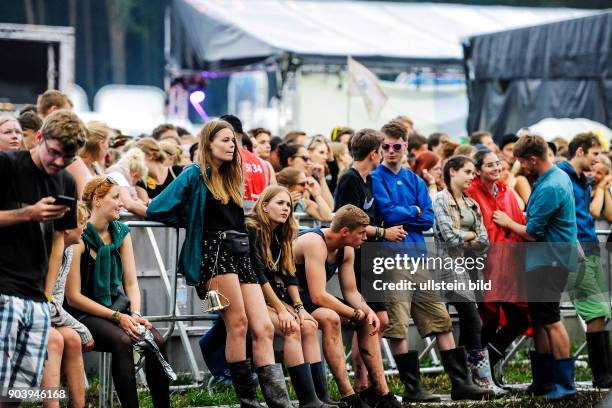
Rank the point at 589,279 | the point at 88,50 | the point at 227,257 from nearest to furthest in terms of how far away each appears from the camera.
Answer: the point at 227,257 < the point at 589,279 < the point at 88,50

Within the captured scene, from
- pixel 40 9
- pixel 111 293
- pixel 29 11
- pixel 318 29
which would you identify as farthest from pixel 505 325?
pixel 40 9

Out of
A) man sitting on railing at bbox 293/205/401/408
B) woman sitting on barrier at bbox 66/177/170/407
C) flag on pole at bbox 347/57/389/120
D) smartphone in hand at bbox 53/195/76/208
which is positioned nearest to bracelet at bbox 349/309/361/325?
man sitting on railing at bbox 293/205/401/408

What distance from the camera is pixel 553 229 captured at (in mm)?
10039

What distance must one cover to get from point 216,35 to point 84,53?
112ft

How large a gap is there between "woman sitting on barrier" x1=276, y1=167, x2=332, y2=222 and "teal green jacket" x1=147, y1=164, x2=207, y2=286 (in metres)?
1.21

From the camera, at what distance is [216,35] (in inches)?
875

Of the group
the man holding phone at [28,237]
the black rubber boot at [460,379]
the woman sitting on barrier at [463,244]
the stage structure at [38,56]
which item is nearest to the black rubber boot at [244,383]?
the black rubber boot at [460,379]

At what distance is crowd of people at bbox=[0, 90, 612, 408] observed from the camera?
648cm

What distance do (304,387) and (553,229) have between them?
2722 mm

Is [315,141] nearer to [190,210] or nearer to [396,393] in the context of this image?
[396,393]

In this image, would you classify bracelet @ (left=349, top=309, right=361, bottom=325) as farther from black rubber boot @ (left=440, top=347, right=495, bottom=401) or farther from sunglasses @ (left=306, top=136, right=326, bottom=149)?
sunglasses @ (left=306, top=136, right=326, bottom=149)

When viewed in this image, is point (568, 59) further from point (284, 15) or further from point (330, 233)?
point (330, 233)

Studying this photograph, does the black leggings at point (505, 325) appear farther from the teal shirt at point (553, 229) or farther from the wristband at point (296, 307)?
the wristband at point (296, 307)

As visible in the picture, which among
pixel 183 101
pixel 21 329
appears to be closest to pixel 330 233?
pixel 21 329
